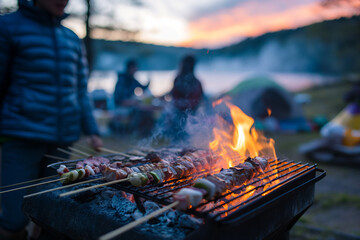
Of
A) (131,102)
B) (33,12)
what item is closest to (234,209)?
(33,12)

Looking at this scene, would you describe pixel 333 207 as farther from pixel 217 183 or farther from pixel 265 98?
pixel 265 98

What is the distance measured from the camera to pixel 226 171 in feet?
6.82

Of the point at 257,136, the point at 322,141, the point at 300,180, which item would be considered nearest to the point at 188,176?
the point at 300,180

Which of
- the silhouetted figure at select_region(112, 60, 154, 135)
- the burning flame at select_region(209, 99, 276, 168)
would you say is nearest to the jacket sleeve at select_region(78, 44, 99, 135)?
the burning flame at select_region(209, 99, 276, 168)

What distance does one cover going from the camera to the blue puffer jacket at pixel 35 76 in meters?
2.55

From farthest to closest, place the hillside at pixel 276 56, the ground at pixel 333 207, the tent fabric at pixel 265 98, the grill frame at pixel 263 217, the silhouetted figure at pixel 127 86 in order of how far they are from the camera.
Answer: the hillside at pixel 276 56 < the tent fabric at pixel 265 98 < the silhouetted figure at pixel 127 86 < the ground at pixel 333 207 < the grill frame at pixel 263 217

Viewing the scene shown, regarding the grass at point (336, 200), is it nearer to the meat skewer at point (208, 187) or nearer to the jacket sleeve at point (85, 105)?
the meat skewer at point (208, 187)

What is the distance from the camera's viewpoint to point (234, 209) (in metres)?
1.68

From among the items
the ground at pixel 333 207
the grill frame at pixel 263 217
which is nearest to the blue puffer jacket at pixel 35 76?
the grill frame at pixel 263 217

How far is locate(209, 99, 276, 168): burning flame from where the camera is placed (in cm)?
277

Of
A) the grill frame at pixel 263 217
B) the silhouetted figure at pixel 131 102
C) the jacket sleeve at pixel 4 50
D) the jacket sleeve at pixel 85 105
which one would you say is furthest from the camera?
the silhouetted figure at pixel 131 102

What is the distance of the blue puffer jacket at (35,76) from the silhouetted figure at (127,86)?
660cm

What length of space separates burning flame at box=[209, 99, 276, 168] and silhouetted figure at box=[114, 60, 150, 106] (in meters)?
6.82

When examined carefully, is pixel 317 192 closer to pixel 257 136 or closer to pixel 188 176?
pixel 257 136
